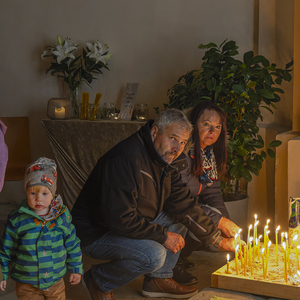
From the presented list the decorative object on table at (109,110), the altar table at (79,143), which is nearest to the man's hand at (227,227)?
the altar table at (79,143)

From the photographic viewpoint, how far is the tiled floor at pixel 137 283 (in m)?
1.96

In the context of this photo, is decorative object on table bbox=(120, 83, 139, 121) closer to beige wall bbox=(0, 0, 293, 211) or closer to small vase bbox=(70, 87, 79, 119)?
beige wall bbox=(0, 0, 293, 211)

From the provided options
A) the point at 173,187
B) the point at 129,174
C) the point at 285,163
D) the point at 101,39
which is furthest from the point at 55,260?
the point at 101,39

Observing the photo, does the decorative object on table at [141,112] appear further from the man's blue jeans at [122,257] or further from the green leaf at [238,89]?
the man's blue jeans at [122,257]

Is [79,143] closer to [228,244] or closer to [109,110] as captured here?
[109,110]

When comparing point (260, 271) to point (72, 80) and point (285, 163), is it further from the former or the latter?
point (72, 80)

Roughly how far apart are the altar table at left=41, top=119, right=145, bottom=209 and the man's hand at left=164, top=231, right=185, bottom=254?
4.54 feet

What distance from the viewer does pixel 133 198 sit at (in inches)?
66.3

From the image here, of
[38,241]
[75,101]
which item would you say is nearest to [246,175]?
[38,241]

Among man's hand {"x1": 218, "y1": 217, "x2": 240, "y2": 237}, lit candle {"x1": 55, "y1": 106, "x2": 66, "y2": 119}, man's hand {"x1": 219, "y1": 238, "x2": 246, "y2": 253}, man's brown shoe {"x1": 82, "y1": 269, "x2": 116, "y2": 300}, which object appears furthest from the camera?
lit candle {"x1": 55, "y1": 106, "x2": 66, "y2": 119}

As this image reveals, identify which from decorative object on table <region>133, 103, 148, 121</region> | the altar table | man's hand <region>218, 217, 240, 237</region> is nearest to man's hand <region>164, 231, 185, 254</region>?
man's hand <region>218, 217, 240, 237</region>

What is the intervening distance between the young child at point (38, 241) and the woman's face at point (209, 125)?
959 millimetres

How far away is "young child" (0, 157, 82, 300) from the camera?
146 cm

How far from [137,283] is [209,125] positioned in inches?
39.5
